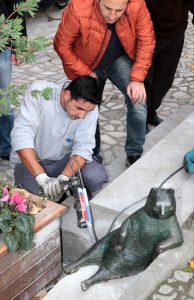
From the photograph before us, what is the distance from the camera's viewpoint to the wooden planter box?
303 centimetres

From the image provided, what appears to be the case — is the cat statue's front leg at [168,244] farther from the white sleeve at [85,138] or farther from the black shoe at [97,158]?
the black shoe at [97,158]

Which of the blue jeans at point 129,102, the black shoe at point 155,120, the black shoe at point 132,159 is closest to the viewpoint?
the blue jeans at point 129,102

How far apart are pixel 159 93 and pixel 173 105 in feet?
3.70

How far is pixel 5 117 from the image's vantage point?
4.64m

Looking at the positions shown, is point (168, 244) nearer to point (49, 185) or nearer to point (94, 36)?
point (49, 185)

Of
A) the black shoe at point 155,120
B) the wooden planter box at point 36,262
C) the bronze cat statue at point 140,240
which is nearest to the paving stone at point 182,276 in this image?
the bronze cat statue at point 140,240

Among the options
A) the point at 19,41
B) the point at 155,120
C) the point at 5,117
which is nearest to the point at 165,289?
the point at 19,41

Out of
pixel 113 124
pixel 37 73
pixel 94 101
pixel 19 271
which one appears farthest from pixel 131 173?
pixel 37 73

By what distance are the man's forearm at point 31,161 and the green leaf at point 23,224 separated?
69 centimetres

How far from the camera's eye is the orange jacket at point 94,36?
380 cm

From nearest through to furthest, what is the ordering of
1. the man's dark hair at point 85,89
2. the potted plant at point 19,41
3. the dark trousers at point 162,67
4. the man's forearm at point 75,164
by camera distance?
the potted plant at point 19,41 < the man's dark hair at point 85,89 < the man's forearm at point 75,164 < the dark trousers at point 162,67

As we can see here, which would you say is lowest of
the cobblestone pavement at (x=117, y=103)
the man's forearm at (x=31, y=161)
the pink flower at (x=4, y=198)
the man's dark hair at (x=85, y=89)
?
the cobblestone pavement at (x=117, y=103)

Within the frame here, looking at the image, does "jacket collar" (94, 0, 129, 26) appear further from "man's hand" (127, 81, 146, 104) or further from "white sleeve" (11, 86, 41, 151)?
"white sleeve" (11, 86, 41, 151)

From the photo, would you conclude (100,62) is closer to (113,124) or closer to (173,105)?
(113,124)
